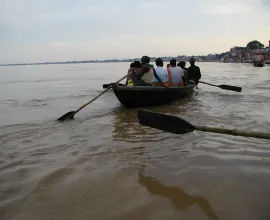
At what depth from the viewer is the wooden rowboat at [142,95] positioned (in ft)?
26.5

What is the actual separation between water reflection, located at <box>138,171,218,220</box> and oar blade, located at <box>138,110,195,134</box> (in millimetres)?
727

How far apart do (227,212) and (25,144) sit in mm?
3863

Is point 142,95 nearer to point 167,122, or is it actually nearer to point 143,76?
point 143,76

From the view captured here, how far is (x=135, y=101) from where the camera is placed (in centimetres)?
845

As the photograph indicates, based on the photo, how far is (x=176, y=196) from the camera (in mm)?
3113

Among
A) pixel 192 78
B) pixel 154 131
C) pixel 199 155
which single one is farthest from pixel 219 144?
pixel 192 78

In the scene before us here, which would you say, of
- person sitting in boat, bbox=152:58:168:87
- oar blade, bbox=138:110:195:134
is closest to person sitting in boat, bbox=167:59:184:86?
person sitting in boat, bbox=152:58:168:87

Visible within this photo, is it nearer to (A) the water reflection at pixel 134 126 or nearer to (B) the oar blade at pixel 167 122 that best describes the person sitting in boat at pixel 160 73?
(A) the water reflection at pixel 134 126

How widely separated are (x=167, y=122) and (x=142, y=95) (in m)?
4.51

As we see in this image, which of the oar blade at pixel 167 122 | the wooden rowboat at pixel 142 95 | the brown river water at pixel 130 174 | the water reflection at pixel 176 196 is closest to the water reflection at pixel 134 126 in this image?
the brown river water at pixel 130 174

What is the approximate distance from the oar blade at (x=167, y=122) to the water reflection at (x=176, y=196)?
2.38 ft

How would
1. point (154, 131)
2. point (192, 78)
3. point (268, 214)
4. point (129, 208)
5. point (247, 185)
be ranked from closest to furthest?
point (268, 214)
point (129, 208)
point (247, 185)
point (154, 131)
point (192, 78)

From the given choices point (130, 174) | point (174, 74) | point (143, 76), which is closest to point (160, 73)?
point (143, 76)

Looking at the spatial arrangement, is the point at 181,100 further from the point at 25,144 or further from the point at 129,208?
the point at 129,208
